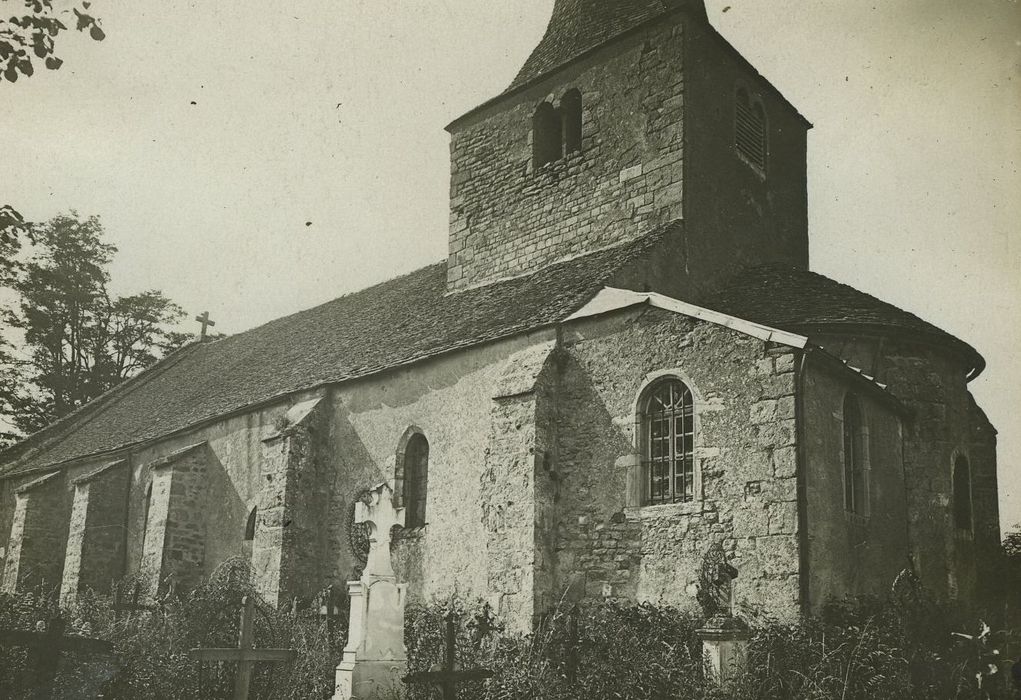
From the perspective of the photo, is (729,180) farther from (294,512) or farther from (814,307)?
(294,512)

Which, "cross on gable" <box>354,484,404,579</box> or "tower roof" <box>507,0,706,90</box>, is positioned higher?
"tower roof" <box>507,0,706,90</box>

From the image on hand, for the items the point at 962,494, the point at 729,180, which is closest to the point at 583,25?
the point at 729,180

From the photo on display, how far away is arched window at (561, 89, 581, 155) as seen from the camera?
19.6 metres

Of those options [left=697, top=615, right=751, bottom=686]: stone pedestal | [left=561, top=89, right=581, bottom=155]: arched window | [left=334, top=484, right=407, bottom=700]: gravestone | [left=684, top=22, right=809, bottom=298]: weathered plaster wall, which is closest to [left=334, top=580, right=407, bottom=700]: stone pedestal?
[left=334, top=484, right=407, bottom=700]: gravestone

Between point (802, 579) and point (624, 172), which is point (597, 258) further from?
point (802, 579)

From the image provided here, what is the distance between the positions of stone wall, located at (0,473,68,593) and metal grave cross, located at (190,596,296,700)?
49.7ft

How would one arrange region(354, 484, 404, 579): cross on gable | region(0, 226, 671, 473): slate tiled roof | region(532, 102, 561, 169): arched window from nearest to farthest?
region(354, 484, 404, 579): cross on gable < region(0, 226, 671, 473): slate tiled roof < region(532, 102, 561, 169): arched window

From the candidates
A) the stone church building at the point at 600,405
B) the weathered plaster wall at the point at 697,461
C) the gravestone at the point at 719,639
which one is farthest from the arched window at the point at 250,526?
the gravestone at the point at 719,639

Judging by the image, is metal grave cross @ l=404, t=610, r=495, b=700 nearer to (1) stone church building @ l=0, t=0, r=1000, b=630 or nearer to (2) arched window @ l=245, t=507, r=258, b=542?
(1) stone church building @ l=0, t=0, r=1000, b=630

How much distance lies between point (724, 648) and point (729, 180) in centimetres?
1002

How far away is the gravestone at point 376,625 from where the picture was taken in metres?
11.5

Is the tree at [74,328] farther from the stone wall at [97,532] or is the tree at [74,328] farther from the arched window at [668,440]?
the arched window at [668,440]

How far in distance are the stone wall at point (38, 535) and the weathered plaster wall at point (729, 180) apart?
18255mm

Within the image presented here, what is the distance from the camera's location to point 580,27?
66.9 feet
